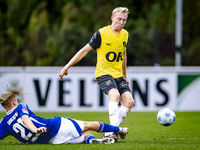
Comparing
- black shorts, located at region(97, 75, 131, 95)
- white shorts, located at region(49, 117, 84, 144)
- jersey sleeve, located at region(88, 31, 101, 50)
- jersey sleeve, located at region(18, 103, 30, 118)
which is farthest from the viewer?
jersey sleeve, located at region(88, 31, 101, 50)

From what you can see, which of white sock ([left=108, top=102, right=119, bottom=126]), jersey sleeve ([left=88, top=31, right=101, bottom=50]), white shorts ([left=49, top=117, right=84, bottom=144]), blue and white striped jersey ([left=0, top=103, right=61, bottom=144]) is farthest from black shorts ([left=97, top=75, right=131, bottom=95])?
blue and white striped jersey ([left=0, top=103, right=61, bottom=144])

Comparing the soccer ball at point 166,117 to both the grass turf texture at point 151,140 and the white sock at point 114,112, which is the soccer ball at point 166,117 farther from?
the white sock at point 114,112

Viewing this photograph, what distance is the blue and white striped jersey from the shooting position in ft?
16.4

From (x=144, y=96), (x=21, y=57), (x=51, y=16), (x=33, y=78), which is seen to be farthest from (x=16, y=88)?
(x=51, y=16)

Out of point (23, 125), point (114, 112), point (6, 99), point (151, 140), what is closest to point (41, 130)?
point (23, 125)

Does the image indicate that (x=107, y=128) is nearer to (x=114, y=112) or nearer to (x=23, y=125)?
(x=114, y=112)

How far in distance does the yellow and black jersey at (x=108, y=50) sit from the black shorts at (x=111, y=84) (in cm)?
7

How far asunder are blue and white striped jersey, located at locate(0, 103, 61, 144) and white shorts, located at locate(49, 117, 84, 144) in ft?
0.21

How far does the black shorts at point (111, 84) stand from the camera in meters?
5.62

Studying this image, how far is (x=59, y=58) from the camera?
1728 cm

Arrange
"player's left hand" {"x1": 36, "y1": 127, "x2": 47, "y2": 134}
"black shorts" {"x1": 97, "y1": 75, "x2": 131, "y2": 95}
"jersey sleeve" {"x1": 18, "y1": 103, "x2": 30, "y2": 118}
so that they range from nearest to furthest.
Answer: "player's left hand" {"x1": 36, "y1": 127, "x2": 47, "y2": 134} → "jersey sleeve" {"x1": 18, "y1": 103, "x2": 30, "y2": 118} → "black shorts" {"x1": 97, "y1": 75, "x2": 131, "y2": 95}

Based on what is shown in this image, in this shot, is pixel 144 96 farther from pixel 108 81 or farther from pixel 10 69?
pixel 108 81

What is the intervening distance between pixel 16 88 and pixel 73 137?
6715 mm

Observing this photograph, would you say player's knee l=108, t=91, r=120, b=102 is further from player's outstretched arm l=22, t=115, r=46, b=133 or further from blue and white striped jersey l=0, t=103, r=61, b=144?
player's outstretched arm l=22, t=115, r=46, b=133
